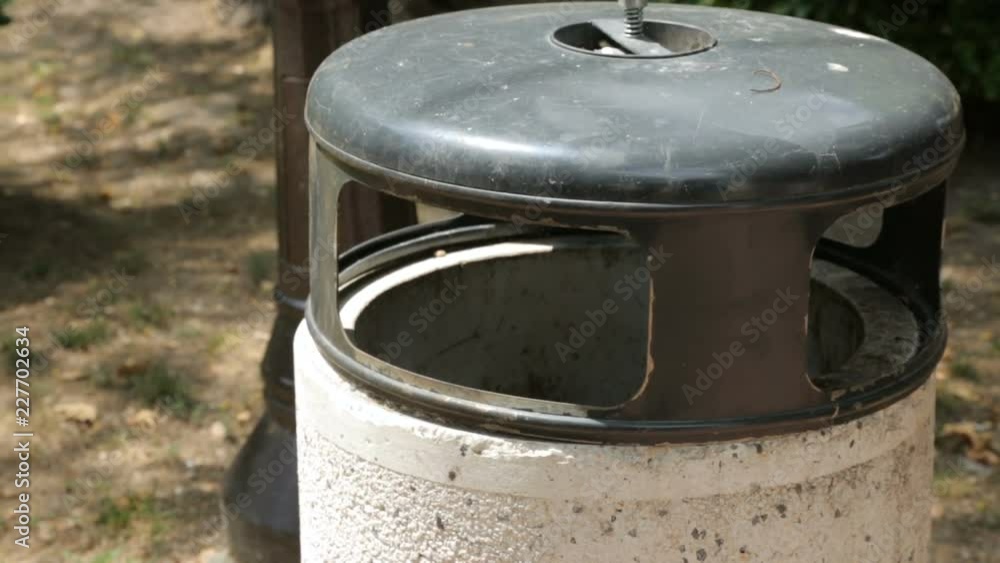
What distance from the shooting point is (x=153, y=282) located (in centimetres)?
512

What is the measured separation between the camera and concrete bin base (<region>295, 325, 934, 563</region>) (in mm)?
1876

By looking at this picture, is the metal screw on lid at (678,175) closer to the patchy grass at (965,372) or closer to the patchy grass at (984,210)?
the patchy grass at (965,372)

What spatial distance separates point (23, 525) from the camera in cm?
367

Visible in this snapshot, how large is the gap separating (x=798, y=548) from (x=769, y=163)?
56 centimetres

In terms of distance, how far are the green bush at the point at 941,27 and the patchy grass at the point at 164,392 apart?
A: 2358 millimetres

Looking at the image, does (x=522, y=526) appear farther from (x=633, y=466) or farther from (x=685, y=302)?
(x=685, y=302)

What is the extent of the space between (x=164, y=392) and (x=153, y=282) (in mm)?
884

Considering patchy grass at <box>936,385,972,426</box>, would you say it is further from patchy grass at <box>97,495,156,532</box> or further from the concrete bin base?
patchy grass at <box>97,495,156,532</box>

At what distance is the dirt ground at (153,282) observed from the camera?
3.80m

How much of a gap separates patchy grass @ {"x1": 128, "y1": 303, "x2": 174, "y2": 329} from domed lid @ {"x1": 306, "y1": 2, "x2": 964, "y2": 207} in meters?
2.69

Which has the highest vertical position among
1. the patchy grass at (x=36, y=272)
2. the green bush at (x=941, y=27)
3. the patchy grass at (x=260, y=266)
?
the green bush at (x=941, y=27)

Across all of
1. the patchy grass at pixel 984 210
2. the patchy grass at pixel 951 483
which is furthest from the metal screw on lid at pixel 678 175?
the patchy grass at pixel 984 210

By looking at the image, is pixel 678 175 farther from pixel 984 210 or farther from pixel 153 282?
pixel 984 210

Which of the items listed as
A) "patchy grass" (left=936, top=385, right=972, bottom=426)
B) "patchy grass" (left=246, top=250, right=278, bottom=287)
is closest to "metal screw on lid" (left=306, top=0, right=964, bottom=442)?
"patchy grass" (left=936, top=385, right=972, bottom=426)
